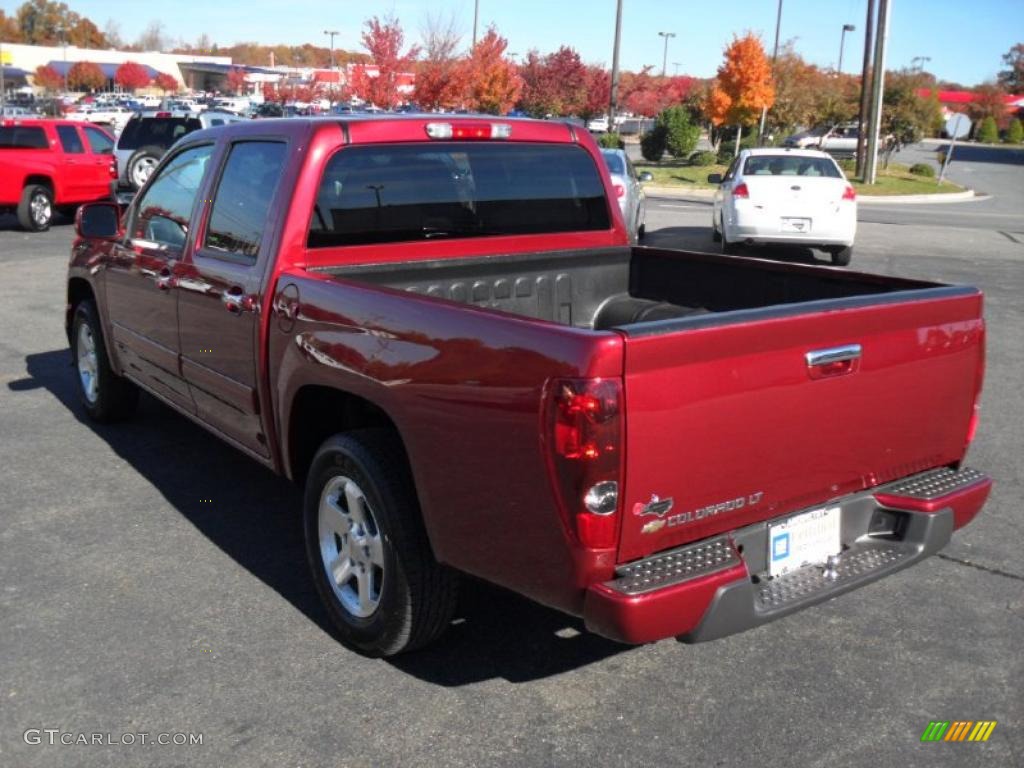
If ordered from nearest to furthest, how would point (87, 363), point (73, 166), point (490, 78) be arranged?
point (87, 363), point (73, 166), point (490, 78)

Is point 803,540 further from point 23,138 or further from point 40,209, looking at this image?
point 23,138

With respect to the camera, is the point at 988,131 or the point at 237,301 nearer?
the point at 237,301

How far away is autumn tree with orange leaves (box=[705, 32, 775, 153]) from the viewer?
3809 centimetres

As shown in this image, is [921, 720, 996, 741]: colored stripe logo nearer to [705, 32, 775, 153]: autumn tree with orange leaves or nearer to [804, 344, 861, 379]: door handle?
[804, 344, 861, 379]: door handle

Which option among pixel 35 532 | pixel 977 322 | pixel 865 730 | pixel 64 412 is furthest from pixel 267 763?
pixel 64 412

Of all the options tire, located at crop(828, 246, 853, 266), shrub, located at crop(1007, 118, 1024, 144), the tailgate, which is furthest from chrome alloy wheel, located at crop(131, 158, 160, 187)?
shrub, located at crop(1007, 118, 1024, 144)

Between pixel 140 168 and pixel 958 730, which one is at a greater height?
pixel 140 168

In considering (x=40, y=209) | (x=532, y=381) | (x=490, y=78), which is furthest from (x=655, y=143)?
(x=532, y=381)

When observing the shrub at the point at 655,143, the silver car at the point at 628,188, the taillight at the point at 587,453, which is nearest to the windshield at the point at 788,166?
the silver car at the point at 628,188

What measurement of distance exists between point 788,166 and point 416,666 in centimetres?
1361

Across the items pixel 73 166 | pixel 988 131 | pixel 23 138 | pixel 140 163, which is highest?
pixel 988 131

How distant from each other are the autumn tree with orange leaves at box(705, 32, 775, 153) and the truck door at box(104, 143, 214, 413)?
1372 inches

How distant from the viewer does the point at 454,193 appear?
4.82m

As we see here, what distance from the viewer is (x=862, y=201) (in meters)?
29.8
